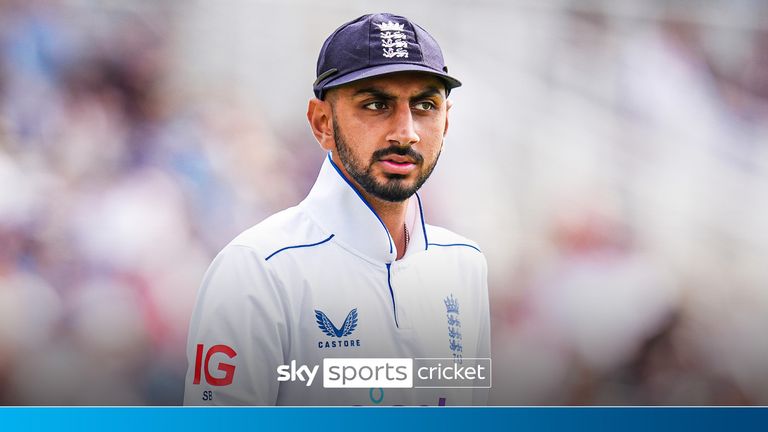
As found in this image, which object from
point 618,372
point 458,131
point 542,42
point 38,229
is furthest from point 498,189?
point 38,229

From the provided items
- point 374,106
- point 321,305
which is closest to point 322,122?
point 374,106

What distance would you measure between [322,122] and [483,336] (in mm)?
686

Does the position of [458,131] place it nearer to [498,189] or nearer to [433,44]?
[498,189]

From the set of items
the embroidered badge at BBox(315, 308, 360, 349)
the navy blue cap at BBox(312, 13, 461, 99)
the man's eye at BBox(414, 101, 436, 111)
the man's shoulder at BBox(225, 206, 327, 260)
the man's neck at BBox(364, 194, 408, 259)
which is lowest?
the embroidered badge at BBox(315, 308, 360, 349)

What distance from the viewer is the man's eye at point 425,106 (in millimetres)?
1915

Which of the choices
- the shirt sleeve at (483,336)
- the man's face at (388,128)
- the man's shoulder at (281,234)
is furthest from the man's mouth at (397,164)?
the shirt sleeve at (483,336)

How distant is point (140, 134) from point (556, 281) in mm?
1152

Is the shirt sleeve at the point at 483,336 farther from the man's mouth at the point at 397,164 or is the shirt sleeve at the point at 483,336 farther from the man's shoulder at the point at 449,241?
the man's mouth at the point at 397,164

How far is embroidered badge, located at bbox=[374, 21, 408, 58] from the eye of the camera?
1.86m

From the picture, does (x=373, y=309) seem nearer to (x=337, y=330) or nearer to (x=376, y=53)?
(x=337, y=330)

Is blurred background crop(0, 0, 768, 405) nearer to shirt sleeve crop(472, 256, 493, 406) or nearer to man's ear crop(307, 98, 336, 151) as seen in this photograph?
shirt sleeve crop(472, 256, 493, 406)

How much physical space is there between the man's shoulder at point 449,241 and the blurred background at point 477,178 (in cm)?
5

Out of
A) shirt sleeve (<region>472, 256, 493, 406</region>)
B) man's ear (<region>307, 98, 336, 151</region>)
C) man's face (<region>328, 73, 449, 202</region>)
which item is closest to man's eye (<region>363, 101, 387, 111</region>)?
man's face (<region>328, 73, 449, 202</region>)

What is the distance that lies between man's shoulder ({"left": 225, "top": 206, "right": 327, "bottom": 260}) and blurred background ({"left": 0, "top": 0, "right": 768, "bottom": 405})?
25 centimetres
